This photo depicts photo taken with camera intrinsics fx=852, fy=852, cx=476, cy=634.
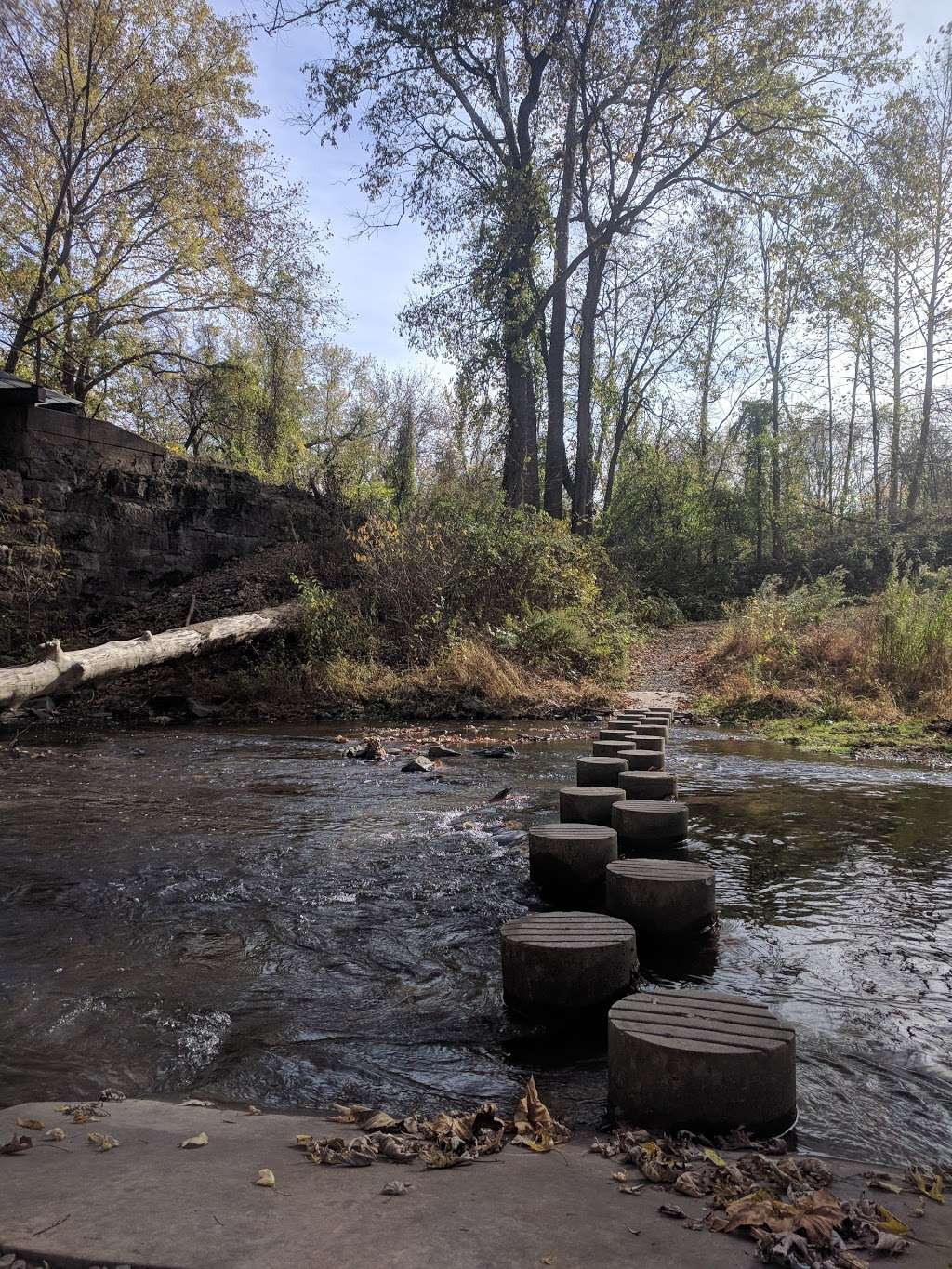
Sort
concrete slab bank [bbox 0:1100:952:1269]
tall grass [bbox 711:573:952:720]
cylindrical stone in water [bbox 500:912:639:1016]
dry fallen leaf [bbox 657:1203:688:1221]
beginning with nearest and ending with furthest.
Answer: concrete slab bank [bbox 0:1100:952:1269] → dry fallen leaf [bbox 657:1203:688:1221] → cylindrical stone in water [bbox 500:912:639:1016] → tall grass [bbox 711:573:952:720]

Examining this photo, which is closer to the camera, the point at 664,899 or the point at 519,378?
the point at 664,899

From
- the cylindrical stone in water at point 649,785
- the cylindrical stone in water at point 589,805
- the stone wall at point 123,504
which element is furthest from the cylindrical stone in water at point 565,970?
the stone wall at point 123,504

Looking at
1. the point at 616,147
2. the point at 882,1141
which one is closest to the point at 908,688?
the point at 882,1141

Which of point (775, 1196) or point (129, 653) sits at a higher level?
point (129, 653)

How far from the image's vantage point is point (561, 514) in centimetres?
2167

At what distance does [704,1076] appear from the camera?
2203 mm

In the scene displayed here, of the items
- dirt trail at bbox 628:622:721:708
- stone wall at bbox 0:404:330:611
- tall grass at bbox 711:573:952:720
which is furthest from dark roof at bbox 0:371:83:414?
tall grass at bbox 711:573:952:720

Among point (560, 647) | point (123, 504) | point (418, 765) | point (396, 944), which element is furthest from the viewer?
point (123, 504)

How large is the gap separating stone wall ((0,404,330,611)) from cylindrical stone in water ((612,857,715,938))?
1272 cm

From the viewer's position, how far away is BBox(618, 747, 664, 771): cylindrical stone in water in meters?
6.88

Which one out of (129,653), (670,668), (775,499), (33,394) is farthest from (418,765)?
(775,499)

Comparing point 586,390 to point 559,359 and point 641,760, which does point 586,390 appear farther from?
point 641,760

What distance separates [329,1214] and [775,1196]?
0.95m

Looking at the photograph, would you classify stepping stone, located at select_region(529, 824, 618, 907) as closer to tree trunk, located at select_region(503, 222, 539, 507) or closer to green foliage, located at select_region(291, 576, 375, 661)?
green foliage, located at select_region(291, 576, 375, 661)
